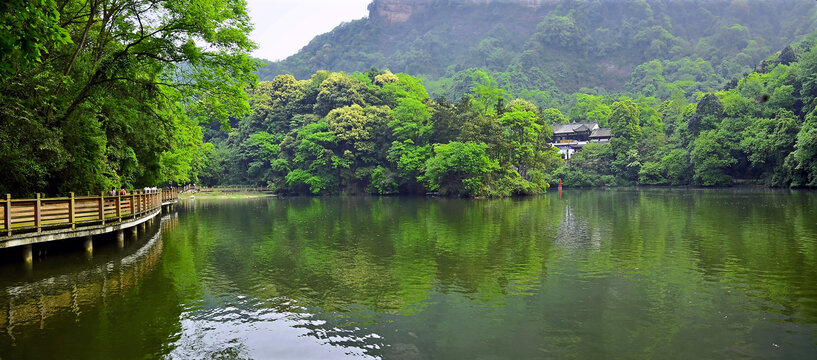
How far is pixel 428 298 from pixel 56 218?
41.2 ft

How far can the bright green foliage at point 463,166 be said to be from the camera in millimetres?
55125

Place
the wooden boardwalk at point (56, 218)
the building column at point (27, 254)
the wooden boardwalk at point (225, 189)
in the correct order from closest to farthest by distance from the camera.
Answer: the wooden boardwalk at point (56, 218) < the building column at point (27, 254) < the wooden boardwalk at point (225, 189)

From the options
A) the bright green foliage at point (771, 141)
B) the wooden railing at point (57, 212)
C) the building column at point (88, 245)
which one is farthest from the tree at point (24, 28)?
the bright green foliage at point (771, 141)

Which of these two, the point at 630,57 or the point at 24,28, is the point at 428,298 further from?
the point at 630,57

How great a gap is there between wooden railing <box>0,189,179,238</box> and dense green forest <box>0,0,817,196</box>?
123 cm

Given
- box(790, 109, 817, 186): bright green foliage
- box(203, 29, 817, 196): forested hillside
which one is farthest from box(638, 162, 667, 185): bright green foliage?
box(790, 109, 817, 186): bright green foliage

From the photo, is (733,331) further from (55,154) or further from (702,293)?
(55,154)

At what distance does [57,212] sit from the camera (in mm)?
15852

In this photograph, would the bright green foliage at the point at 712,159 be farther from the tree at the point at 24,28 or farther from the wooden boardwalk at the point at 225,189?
the tree at the point at 24,28

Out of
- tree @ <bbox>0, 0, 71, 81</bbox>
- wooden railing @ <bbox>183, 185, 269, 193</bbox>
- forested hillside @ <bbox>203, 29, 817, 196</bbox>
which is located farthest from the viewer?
wooden railing @ <bbox>183, 185, 269, 193</bbox>

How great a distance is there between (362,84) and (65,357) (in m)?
71.2

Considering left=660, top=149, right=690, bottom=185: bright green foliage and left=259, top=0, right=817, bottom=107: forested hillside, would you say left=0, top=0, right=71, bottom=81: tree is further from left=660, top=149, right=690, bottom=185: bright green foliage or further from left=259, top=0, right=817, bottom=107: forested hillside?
left=259, top=0, right=817, bottom=107: forested hillside

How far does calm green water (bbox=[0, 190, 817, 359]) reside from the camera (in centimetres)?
855

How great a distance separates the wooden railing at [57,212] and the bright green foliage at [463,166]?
1535 inches
